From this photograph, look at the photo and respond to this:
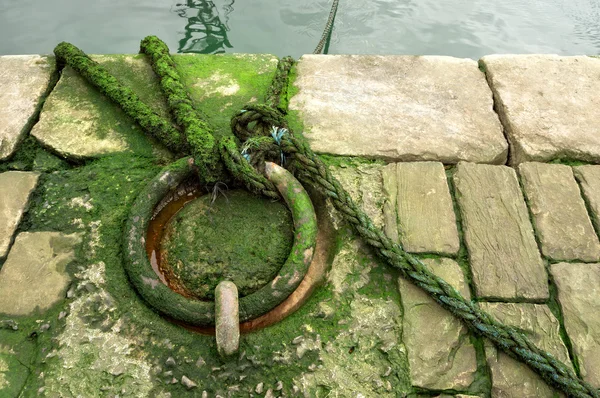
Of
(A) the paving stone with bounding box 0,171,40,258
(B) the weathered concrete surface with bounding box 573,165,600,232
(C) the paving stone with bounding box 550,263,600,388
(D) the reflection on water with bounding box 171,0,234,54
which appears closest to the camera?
(C) the paving stone with bounding box 550,263,600,388

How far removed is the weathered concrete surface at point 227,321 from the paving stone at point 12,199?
3.23 feet

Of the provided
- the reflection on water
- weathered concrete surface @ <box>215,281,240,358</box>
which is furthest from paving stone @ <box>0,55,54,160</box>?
the reflection on water

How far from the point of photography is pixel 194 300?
1710 millimetres

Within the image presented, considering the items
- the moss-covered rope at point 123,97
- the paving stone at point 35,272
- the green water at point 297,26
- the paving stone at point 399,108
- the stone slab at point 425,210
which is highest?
the moss-covered rope at point 123,97

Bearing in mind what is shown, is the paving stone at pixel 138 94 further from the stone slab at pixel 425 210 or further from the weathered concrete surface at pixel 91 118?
the stone slab at pixel 425 210

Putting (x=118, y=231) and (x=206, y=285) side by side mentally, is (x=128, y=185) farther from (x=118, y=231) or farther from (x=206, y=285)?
(x=206, y=285)

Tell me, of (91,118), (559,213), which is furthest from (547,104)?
(91,118)

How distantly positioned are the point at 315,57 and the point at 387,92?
1.76ft

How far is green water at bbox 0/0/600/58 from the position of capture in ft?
14.2

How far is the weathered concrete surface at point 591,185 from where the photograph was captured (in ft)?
6.70

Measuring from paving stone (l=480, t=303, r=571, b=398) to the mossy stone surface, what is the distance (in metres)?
0.87

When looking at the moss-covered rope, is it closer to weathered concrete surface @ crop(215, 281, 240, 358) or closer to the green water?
weathered concrete surface @ crop(215, 281, 240, 358)

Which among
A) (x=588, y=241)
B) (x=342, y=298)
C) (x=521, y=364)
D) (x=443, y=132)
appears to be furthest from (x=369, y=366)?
(x=443, y=132)

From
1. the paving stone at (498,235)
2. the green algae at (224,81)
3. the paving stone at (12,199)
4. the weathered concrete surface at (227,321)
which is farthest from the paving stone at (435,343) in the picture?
the paving stone at (12,199)
